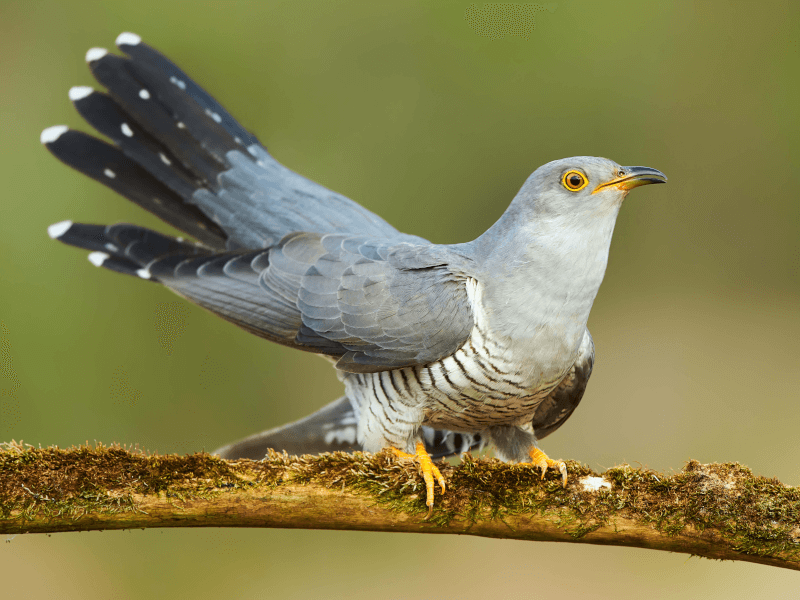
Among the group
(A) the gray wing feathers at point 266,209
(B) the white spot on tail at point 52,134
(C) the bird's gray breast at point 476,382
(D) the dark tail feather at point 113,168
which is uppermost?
(B) the white spot on tail at point 52,134

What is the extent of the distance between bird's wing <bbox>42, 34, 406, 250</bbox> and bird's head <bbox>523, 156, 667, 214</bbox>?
83cm

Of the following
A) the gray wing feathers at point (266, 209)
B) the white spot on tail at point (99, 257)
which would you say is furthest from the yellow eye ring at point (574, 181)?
the white spot on tail at point (99, 257)

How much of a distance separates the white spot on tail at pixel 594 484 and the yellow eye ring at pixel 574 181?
80 cm

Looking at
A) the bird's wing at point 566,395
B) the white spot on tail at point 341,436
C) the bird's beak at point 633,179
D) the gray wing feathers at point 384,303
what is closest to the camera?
the bird's beak at point 633,179

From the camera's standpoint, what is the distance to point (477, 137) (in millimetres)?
4199

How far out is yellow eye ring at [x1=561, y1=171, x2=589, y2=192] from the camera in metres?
1.81

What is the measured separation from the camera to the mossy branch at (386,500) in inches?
61.4

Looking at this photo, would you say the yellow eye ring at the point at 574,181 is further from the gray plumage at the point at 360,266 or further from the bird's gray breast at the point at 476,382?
the bird's gray breast at the point at 476,382

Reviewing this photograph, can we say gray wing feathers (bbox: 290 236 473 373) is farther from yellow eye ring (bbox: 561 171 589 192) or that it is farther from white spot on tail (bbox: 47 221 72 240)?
white spot on tail (bbox: 47 221 72 240)

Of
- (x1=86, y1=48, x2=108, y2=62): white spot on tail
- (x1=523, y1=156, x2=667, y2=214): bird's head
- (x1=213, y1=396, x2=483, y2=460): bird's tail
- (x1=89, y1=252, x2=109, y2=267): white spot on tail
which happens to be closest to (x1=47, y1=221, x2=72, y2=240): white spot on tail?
(x1=89, y1=252, x2=109, y2=267): white spot on tail

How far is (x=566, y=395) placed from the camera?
217 centimetres

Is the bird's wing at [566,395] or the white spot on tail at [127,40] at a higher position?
the white spot on tail at [127,40]

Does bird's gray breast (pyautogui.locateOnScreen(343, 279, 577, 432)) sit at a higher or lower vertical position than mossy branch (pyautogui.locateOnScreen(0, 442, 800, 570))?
higher

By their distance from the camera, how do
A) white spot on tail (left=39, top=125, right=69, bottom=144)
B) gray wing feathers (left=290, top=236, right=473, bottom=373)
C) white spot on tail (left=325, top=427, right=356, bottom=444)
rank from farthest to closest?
white spot on tail (left=325, top=427, right=356, bottom=444) → white spot on tail (left=39, top=125, right=69, bottom=144) → gray wing feathers (left=290, top=236, right=473, bottom=373)
